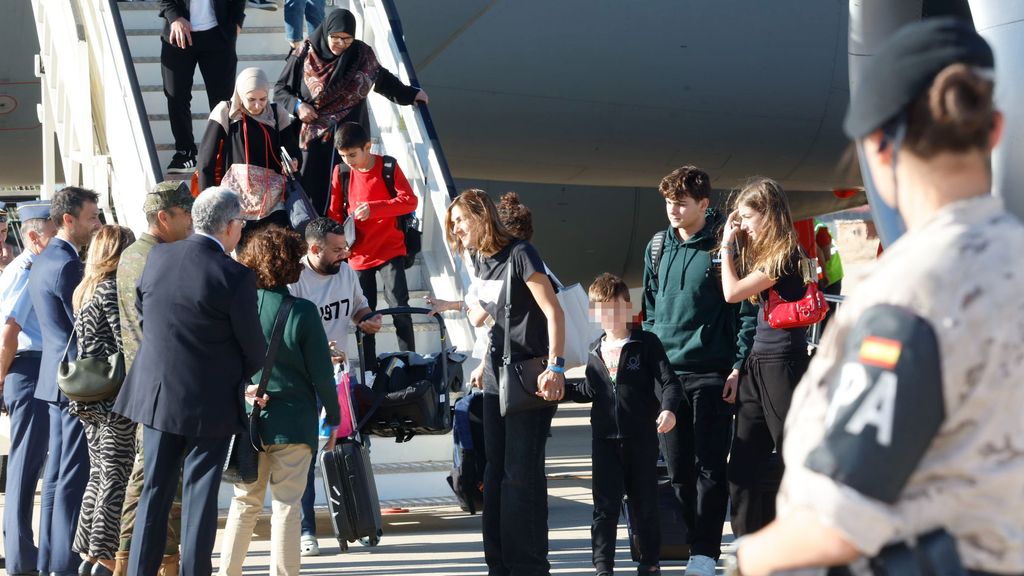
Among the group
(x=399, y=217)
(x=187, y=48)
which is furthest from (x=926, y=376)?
(x=187, y=48)

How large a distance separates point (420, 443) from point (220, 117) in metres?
1.76

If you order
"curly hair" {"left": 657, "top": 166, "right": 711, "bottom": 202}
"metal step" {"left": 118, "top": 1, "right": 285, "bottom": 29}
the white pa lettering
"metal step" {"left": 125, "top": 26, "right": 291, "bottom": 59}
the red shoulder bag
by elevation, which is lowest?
the white pa lettering

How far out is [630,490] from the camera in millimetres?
4711

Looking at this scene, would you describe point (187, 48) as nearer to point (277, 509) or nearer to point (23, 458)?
point (23, 458)

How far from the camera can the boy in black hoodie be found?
463cm

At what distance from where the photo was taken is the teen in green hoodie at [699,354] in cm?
471

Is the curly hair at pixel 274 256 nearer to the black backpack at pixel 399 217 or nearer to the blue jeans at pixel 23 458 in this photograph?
the blue jeans at pixel 23 458

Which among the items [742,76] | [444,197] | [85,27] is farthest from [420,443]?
[742,76]

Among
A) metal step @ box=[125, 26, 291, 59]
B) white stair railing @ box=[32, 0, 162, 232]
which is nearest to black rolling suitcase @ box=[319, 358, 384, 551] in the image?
white stair railing @ box=[32, 0, 162, 232]

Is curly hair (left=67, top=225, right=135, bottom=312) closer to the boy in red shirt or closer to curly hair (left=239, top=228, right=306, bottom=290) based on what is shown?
curly hair (left=239, top=228, right=306, bottom=290)

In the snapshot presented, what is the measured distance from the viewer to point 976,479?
1.39 metres

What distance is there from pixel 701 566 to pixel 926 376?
3.47 m

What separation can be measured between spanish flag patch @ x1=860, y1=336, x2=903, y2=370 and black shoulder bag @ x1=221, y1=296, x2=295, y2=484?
297 cm

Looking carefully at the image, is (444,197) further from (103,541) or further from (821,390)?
(821,390)
